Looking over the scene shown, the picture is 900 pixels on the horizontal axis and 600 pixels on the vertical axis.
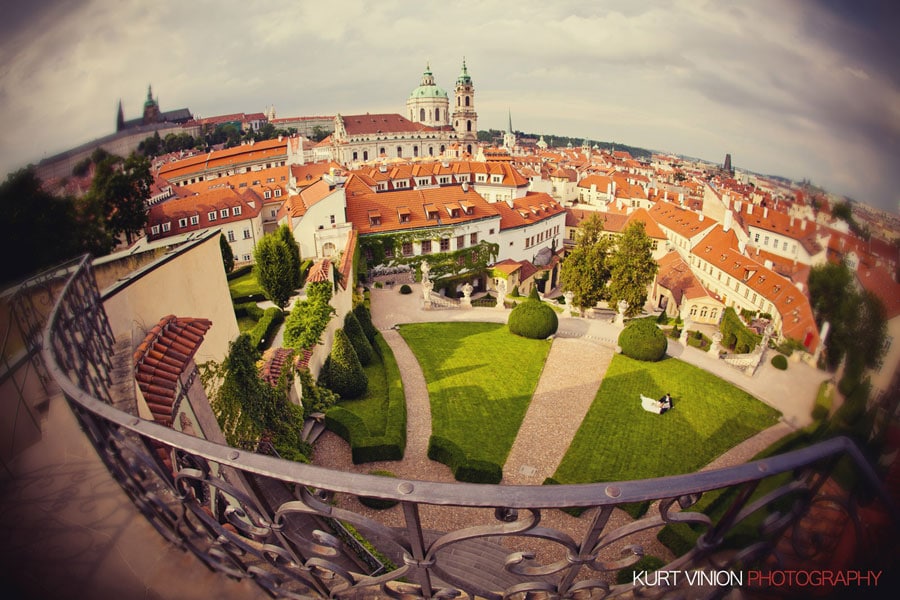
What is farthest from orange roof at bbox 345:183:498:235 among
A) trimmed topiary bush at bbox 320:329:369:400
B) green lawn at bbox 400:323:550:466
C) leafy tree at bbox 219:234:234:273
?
trimmed topiary bush at bbox 320:329:369:400

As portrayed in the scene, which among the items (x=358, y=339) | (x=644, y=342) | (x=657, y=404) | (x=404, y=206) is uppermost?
(x=404, y=206)

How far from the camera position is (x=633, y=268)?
24.3 m

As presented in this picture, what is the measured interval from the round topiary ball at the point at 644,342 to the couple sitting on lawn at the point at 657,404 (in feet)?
12.9

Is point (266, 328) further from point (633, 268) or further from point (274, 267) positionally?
point (633, 268)

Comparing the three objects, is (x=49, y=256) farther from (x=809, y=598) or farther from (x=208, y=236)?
Answer: (x=809, y=598)

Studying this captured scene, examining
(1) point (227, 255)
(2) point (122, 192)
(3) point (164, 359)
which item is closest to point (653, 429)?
(3) point (164, 359)

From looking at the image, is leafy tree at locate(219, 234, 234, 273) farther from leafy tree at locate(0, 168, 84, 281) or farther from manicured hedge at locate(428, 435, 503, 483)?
leafy tree at locate(0, 168, 84, 281)

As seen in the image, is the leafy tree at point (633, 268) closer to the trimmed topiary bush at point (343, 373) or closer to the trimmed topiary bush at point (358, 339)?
the trimmed topiary bush at point (358, 339)

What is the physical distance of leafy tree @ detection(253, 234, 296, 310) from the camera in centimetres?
2289

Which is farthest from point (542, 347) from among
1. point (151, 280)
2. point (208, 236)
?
point (151, 280)

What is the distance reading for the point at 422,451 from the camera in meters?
13.1

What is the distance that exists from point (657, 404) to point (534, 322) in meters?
7.30

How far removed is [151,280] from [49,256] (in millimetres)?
2272

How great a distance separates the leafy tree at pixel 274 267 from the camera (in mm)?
22891
